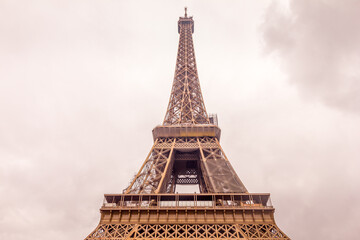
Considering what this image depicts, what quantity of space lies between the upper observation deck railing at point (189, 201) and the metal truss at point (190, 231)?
5.39ft

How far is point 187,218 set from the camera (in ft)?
67.8

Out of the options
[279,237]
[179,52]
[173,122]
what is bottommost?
[279,237]

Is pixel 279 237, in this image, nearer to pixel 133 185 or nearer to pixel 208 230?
pixel 208 230

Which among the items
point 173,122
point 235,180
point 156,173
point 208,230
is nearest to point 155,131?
point 173,122

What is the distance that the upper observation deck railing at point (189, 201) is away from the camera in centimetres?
2138

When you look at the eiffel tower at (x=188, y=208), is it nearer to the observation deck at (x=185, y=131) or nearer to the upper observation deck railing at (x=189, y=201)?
the upper observation deck railing at (x=189, y=201)

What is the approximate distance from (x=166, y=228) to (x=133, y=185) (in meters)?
6.72

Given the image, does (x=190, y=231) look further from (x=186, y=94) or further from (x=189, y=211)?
(x=186, y=94)

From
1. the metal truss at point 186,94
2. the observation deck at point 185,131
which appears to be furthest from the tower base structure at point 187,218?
the metal truss at point 186,94

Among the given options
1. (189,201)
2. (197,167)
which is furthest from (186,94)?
(189,201)

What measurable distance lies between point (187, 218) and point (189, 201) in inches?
68.5

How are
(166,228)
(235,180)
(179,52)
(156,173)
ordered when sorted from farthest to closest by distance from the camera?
(179,52) → (156,173) → (235,180) → (166,228)

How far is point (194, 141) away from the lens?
32.0m

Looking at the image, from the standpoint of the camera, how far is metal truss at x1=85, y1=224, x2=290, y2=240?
61.8 feet
